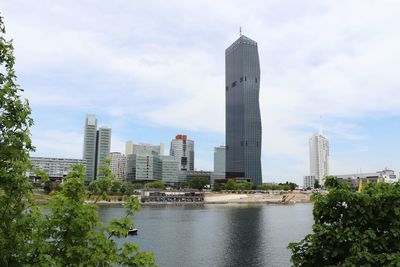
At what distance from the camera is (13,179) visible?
1126 cm

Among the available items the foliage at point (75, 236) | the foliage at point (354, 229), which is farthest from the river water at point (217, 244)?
the foliage at point (75, 236)

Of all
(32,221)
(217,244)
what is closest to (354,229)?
(32,221)

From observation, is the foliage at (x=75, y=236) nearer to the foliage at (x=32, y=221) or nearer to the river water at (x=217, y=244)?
the foliage at (x=32, y=221)

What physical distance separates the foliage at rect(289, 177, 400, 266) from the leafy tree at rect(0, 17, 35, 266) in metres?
10.5

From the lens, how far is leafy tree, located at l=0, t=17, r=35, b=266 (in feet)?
37.1

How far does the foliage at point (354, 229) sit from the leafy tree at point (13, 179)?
10.5 meters

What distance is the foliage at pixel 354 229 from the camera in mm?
13250

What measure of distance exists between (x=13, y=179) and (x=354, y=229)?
40.3 ft

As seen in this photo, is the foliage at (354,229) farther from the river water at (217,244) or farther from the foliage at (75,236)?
the river water at (217,244)

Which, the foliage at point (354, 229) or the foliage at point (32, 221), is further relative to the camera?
the foliage at point (354, 229)

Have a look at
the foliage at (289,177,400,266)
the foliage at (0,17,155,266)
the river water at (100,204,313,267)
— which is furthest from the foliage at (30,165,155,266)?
the river water at (100,204,313,267)

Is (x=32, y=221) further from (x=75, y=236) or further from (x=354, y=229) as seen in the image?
(x=354, y=229)

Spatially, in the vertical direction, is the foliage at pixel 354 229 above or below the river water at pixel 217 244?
above

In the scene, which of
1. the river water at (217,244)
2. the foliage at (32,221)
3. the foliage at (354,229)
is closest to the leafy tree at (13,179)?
the foliage at (32,221)
